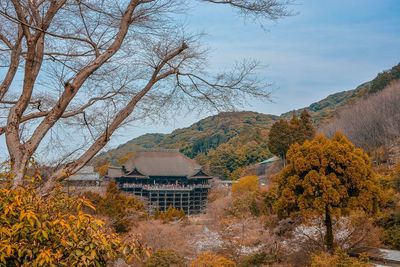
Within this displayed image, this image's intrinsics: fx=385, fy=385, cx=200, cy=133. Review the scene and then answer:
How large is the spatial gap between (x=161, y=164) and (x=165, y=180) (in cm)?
121

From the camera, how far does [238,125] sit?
3408 millimetres

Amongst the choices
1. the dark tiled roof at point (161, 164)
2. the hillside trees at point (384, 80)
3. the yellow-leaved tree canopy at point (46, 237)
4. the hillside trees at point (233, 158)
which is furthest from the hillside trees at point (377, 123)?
the yellow-leaved tree canopy at point (46, 237)

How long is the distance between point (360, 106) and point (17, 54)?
25.8 meters

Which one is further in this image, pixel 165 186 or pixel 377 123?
pixel 165 186

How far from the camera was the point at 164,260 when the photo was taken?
8.80 m

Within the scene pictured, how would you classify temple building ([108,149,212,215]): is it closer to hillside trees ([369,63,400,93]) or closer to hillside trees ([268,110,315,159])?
hillside trees ([268,110,315,159])

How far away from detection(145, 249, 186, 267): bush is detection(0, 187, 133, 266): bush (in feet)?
23.4

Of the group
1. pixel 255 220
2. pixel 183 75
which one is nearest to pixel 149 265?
pixel 255 220

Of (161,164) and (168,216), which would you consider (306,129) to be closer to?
(161,164)

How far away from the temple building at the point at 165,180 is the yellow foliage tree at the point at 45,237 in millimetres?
20663

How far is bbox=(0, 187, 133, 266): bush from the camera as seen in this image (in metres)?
1.70

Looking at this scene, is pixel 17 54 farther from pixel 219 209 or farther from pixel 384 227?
pixel 219 209

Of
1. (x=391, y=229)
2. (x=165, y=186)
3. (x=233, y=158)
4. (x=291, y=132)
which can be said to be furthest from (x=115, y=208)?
(x=233, y=158)

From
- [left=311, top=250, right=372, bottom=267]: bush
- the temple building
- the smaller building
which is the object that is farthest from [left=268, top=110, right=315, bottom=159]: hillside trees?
[left=311, top=250, right=372, bottom=267]: bush
